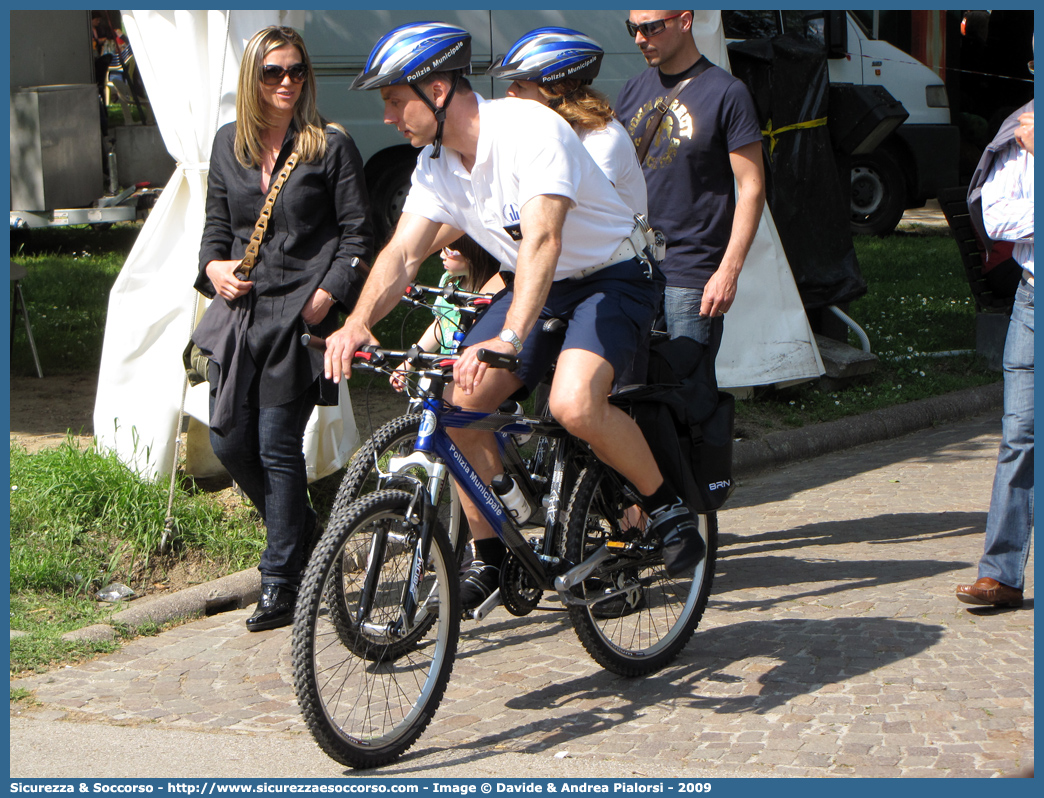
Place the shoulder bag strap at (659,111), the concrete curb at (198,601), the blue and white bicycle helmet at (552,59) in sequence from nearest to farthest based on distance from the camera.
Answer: the blue and white bicycle helmet at (552,59)
the concrete curb at (198,601)
the shoulder bag strap at (659,111)

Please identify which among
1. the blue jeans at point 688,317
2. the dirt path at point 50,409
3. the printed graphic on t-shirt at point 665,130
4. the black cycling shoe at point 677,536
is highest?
the printed graphic on t-shirt at point 665,130

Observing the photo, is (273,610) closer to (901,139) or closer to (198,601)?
(198,601)

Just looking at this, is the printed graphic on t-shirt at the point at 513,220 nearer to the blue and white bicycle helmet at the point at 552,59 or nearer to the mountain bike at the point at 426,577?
the mountain bike at the point at 426,577

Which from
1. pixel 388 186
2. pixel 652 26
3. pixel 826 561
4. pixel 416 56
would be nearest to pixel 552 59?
pixel 652 26

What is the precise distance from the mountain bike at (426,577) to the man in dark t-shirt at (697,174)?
97 cm

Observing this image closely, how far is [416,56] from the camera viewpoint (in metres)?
3.38

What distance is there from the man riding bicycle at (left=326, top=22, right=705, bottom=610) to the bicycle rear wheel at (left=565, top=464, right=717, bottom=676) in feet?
0.43

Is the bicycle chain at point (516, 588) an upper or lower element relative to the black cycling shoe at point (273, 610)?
upper

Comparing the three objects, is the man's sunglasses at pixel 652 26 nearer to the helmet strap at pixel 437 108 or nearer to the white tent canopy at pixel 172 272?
the helmet strap at pixel 437 108

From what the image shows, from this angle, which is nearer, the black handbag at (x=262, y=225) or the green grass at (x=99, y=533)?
the black handbag at (x=262, y=225)

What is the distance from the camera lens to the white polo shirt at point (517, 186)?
3436 millimetres

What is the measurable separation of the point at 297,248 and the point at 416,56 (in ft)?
4.52

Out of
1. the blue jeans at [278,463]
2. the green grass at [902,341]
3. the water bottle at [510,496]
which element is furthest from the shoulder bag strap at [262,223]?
the green grass at [902,341]

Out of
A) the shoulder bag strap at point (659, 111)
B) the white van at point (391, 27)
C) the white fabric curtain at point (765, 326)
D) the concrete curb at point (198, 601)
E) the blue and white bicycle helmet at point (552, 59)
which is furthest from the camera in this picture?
the white van at point (391, 27)
